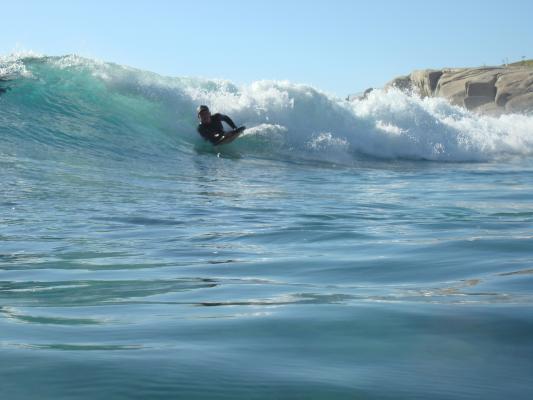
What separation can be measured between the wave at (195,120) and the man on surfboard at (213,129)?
49 centimetres

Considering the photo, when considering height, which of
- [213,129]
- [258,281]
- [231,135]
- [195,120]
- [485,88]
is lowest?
[258,281]

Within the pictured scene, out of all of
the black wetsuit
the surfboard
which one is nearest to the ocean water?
the surfboard

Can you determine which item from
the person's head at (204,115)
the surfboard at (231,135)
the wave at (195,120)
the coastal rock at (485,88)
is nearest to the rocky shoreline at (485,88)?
the coastal rock at (485,88)

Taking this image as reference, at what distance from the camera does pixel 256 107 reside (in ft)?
57.2

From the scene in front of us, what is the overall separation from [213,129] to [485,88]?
25.0m

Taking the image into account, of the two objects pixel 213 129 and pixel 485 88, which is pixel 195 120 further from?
pixel 485 88

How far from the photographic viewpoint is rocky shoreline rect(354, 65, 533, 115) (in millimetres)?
34781

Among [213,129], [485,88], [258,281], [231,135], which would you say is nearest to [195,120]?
[213,129]

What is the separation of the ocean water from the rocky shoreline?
79.1 feet

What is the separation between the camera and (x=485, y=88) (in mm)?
36656

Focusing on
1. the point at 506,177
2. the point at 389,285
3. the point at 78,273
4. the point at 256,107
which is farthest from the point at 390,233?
the point at 256,107

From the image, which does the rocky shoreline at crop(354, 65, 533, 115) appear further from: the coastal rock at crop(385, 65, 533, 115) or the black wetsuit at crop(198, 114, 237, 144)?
the black wetsuit at crop(198, 114, 237, 144)

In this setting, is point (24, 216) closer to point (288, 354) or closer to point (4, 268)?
point (4, 268)

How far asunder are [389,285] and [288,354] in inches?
50.1
